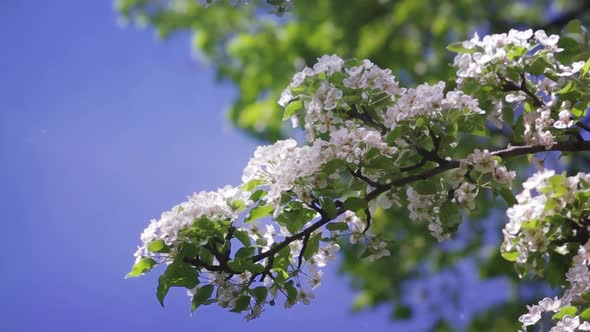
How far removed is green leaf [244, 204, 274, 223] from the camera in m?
1.02

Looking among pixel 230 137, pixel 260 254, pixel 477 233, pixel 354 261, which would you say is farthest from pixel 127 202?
pixel 260 254

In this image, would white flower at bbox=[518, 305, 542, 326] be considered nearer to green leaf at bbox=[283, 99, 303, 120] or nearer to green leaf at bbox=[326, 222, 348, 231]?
green leaf at bbox=[326, 222, 348, 231]

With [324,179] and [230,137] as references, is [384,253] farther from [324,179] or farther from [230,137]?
[230,137]

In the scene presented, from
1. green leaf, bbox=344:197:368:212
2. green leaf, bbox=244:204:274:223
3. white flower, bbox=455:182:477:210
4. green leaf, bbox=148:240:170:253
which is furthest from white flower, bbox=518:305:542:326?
green leaf, bbox=148:240:170:253

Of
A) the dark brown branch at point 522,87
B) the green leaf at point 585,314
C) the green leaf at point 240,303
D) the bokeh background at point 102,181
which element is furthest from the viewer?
the bokeh background at point 102,181

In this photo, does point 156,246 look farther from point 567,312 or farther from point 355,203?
point 567,312

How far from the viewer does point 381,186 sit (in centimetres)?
106

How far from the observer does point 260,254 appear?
104 cm

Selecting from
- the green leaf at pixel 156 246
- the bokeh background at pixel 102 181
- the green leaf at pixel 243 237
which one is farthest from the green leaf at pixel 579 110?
the bokeh background at pixel 102 181

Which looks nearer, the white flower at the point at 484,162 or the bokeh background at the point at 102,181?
the white flower at the point at 484,162

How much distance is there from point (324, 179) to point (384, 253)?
0.19m

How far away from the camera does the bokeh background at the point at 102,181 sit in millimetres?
2725

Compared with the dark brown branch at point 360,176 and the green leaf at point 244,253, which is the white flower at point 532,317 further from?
the green leaf at point 244,253

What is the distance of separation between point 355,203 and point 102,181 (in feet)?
6.63
